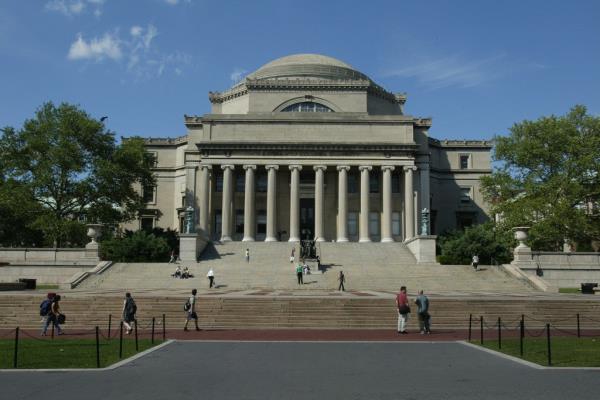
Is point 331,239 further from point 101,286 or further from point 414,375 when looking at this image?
point 414,375

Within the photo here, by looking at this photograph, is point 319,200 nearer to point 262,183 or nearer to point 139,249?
point 262,183

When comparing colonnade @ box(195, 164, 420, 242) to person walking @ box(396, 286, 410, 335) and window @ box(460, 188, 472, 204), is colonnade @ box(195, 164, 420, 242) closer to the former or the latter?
window @ box(460, 188, 472, 204)

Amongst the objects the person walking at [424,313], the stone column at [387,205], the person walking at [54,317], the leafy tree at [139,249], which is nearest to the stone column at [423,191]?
the stone column at [387,205]

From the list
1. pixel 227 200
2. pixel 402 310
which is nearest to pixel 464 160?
pixel 227 200

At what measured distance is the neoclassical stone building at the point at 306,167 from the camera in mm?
64250

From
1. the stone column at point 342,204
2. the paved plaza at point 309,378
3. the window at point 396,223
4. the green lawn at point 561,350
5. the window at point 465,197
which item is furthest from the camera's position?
the window at point 465,197

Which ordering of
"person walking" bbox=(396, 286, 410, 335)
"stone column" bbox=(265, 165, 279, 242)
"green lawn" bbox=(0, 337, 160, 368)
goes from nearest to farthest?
"green lawn" bbox=(0, 337, 160, 368)
"person walking" bbox=(396, 286, 410, 335)
"stone column" bbox=(265, 165, 279, 242)

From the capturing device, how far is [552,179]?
55.4 metres

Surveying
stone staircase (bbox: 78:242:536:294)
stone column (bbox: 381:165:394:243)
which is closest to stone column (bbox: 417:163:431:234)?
stone column (bbox: 381:165:394:243)

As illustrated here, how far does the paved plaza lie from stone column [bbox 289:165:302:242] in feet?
146

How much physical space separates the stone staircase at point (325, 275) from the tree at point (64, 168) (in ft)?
38.8

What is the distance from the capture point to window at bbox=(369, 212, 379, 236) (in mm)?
66625

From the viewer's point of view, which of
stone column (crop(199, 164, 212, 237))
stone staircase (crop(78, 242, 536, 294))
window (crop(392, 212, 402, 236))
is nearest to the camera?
stone staircase (crop(78, 242, 536, 294))

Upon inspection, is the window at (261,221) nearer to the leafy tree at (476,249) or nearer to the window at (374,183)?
the window at (374,183)
